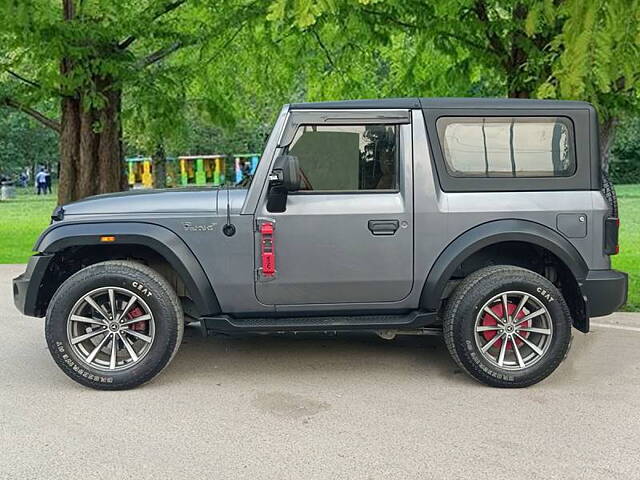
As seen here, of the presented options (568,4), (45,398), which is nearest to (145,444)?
(45,398)

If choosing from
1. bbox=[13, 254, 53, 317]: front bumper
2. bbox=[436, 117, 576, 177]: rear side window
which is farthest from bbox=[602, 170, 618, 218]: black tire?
bbox=[13, 254, 53, 317]: front bumper

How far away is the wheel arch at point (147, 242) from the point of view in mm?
4824

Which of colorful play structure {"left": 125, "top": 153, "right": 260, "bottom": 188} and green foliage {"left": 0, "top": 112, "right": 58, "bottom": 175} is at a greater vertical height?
green foliage {"left": 0, "top": 112, "right": 58, "bottom": 175}

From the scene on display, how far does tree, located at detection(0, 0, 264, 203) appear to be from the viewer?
9.53 m

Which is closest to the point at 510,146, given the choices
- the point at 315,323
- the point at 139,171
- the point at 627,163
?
the point at 315,323

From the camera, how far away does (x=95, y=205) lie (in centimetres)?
497

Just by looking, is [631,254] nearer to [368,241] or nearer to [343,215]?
[368,241]

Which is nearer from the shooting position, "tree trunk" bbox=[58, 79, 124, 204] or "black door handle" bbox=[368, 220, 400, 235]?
"black door handle" bbox=[368, 220, 400, 235]

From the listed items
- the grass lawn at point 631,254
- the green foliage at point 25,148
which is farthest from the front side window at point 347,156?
the green foliage at point 25,148

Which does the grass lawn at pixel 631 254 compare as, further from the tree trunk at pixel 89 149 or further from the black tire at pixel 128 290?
the tree trunk at pixel 89 149

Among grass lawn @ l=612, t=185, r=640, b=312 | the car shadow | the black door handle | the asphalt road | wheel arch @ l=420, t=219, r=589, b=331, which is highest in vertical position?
the black door handle

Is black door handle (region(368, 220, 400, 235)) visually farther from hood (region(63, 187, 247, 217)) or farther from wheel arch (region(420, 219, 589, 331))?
hood (region(63, 187, 247, 217))

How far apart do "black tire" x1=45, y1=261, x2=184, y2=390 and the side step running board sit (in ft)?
0.95

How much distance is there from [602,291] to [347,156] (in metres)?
2.06
